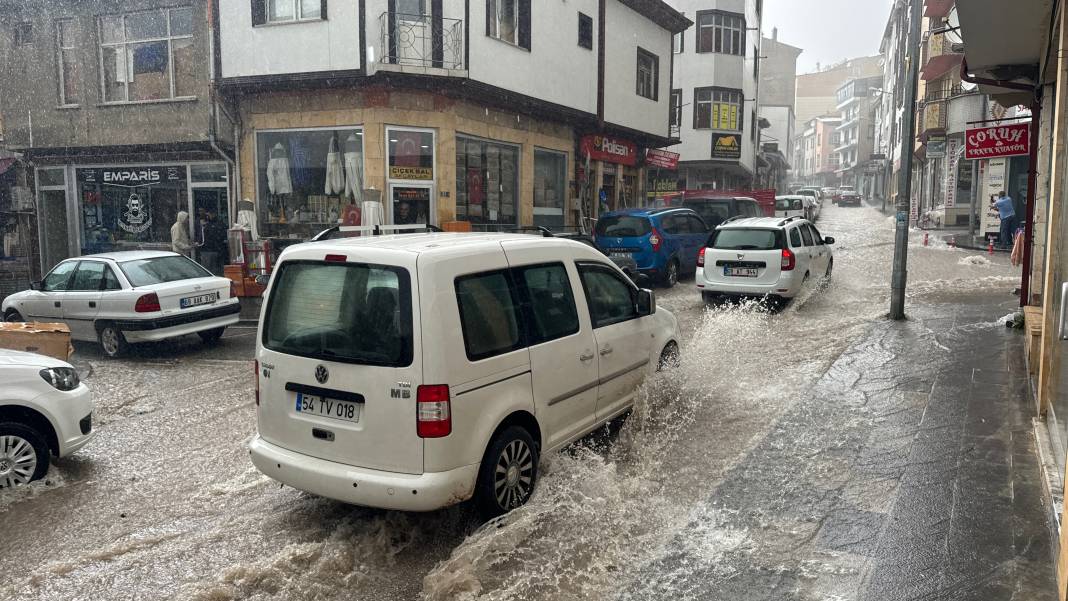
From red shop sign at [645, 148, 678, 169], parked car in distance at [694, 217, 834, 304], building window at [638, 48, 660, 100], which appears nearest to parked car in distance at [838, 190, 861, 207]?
red shop sign at [645, 148, 678, 169]

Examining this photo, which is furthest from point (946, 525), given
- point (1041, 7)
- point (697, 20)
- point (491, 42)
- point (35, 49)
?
point (697, 20)

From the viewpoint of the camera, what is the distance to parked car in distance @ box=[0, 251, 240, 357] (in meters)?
10.1

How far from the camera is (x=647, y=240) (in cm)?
1576

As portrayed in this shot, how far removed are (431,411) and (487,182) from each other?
14.3 metres

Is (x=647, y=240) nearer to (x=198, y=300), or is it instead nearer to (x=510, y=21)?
(x=510, y=21)

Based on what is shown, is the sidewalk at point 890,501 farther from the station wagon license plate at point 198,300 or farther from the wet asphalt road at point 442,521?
the station wagon license plate at point 198,300

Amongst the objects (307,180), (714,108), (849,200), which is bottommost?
(307,180)

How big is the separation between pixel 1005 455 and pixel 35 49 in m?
22.1

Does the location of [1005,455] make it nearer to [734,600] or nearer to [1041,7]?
[734,600]

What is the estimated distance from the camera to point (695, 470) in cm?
566

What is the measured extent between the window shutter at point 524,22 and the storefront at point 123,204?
761 cm

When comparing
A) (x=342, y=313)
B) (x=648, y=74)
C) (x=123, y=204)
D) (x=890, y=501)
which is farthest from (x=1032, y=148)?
(x=123, y=204)

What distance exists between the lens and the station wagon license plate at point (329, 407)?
445 centimetres

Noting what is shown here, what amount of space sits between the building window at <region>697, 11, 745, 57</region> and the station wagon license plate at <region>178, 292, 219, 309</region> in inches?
1275
